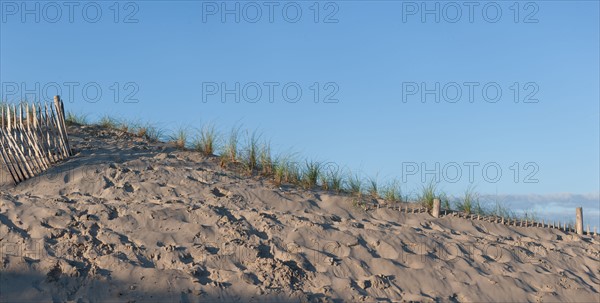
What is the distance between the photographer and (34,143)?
8883 mm

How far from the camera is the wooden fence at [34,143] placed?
340 inches

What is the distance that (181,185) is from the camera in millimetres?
8602

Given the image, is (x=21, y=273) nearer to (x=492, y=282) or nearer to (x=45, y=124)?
(x=45, y=124)

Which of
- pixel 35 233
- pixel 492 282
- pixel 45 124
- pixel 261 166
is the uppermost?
pixel 45 124

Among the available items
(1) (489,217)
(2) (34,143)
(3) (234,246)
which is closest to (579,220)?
(1) (489,217)

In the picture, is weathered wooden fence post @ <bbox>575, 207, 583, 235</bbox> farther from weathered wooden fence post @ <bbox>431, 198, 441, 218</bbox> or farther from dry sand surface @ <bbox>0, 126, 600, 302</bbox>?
weathered wooden fence post @ <bbox>431, 198, 441, 218</bbox>

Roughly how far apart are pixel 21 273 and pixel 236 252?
208 cm

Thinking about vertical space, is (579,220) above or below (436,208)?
below

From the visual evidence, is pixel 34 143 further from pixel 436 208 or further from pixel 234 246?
pixel 436 208

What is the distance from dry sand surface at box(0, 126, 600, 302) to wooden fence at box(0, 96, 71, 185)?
0.23m

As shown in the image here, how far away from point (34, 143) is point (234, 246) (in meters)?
3.68

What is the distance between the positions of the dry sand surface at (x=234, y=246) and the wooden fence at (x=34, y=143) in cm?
23

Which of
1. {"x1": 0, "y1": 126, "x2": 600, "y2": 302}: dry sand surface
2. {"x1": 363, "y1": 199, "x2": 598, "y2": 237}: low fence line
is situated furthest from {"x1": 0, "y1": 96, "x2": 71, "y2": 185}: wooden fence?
{"x1": 363, "y1": 199, "x2": 598, "y2": 237}: low fence line

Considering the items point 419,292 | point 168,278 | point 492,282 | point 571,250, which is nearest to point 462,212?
point 571,250
